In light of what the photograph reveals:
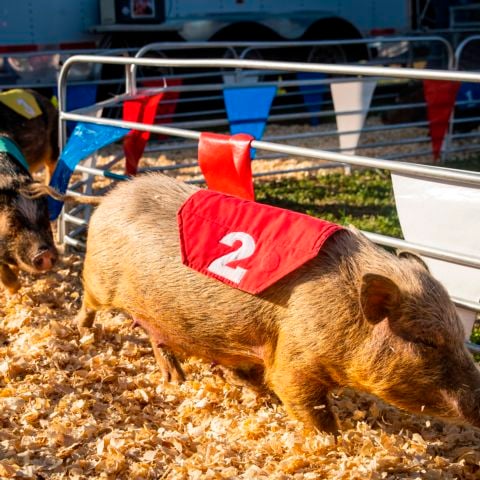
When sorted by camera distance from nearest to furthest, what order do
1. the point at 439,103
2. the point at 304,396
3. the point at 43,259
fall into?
the point at 304,396
the point at 43,259
the point at 439,103

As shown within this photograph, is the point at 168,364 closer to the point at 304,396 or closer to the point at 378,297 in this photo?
the point at 304,396

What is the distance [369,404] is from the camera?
3.69 meters

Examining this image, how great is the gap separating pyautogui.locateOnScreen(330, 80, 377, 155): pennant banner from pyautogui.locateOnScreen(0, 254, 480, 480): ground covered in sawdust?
4776mm

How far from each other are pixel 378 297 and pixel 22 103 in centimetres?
456

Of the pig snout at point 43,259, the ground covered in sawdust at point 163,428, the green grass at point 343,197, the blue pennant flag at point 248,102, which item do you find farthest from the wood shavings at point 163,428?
the green grass at point 343,197

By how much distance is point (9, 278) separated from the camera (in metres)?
4.96

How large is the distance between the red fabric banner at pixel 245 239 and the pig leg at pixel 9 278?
6.07 ft

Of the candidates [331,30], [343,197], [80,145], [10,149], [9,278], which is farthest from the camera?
[331,30]

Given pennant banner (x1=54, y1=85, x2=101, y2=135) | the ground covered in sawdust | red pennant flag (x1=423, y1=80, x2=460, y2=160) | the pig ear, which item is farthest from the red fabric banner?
red pennant flag (x1=423, y1=80, x2=460, y2=160)

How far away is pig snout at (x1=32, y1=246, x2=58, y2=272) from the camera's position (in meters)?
4.83

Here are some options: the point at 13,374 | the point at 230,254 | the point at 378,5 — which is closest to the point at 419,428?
the point at 230,254

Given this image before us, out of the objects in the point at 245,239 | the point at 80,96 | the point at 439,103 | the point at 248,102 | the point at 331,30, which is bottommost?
the point at 439,103

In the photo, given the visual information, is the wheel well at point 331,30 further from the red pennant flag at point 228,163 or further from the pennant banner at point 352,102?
the red pennant flag at point 228,163

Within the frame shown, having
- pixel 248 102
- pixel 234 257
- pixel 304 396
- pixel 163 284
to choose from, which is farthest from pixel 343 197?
pixel 304 396
